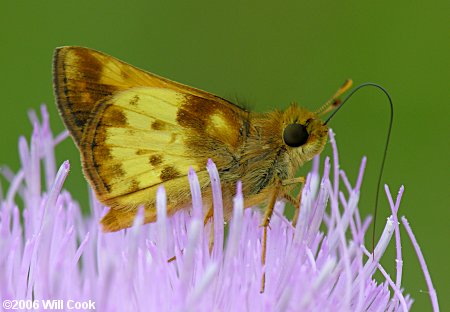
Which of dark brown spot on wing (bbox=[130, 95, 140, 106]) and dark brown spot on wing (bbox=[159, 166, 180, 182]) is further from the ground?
dark brown spot on wing (bbox=[130, 95, 140, 106])

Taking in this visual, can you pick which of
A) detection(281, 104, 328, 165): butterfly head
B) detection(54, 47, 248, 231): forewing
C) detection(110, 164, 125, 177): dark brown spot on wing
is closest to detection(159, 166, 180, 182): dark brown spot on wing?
detection(54, 47, 248, 231): forewing

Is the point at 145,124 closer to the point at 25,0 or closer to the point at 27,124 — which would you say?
the point at 27,124

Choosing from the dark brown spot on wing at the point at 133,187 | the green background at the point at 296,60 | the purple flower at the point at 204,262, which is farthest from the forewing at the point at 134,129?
the green background at the point at 296,60

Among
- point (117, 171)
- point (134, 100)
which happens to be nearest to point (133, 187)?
point (117, 171)

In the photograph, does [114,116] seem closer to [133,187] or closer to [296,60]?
[133,187]

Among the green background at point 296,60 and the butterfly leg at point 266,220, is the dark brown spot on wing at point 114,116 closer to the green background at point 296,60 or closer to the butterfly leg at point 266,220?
the butterfly leg at point 266,220

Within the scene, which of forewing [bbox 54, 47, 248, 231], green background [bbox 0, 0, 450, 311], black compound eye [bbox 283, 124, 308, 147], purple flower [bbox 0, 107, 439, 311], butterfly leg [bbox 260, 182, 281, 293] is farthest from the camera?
green background [bbox 0, 0, 450, 311]

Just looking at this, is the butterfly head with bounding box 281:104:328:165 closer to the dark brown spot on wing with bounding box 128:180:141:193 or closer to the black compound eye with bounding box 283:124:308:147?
the black compound eye with bounding box 283:124:308:147
